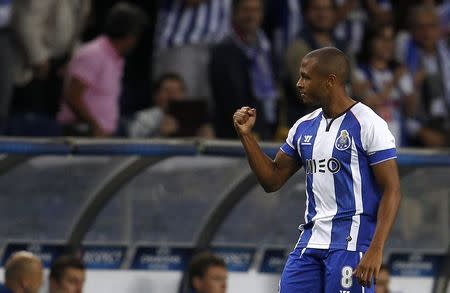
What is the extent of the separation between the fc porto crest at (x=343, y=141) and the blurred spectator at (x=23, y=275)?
2.81 meters

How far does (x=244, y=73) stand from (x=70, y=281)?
9.68 ft

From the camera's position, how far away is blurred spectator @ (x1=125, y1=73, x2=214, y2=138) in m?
11.1

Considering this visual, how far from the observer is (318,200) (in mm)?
7137

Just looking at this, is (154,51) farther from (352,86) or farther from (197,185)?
(197,185)

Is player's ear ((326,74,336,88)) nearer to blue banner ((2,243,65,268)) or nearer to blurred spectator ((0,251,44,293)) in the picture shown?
blurred spectator ((0,251,44,293))

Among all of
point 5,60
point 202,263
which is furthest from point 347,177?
point 5,60

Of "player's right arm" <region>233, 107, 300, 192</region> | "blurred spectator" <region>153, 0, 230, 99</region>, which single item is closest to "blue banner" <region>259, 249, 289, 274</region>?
"blurred spectator" <region>153, 0, 230, 99</region>

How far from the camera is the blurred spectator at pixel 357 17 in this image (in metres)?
12.9

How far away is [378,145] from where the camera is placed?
6.97 meters

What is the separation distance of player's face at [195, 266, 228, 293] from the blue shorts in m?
2.82

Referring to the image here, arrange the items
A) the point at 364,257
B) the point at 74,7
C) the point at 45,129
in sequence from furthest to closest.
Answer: the point at 74,7 < the point at 45,129 < the point at 364,257

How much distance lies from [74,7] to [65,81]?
0.86 meters

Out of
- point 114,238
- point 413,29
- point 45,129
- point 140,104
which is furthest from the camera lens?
point 413,29

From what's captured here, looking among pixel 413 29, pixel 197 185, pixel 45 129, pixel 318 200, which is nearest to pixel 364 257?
pixel 318 200
